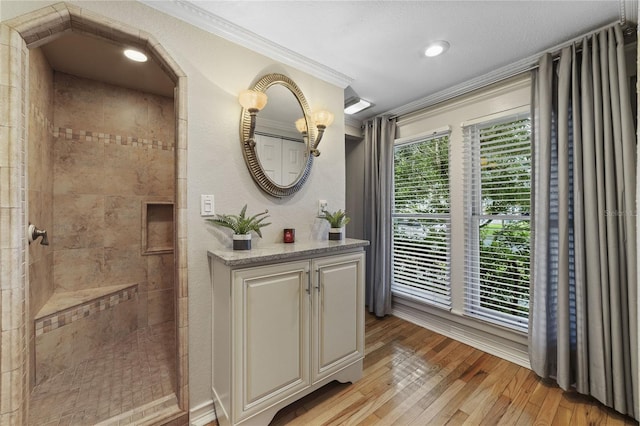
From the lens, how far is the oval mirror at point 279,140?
5.80 ft

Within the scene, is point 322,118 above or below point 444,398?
above

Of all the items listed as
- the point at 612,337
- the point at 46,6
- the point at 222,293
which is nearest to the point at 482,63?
the point at 612,337

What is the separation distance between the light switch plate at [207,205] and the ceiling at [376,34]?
1.05m

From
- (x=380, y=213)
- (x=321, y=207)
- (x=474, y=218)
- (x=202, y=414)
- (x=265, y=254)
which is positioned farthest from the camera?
(x=380, y=213)

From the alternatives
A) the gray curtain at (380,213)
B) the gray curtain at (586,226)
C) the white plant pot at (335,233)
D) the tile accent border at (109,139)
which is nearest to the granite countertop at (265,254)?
the white plant pot at (335,233)

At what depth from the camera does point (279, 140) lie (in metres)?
1.90

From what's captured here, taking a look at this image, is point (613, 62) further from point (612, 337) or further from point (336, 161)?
point (336, 161)

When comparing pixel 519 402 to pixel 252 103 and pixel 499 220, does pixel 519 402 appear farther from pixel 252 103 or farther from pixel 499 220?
pixel 252 103

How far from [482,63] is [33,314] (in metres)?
3.73

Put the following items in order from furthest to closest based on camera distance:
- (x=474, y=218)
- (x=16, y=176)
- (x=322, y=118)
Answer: (x=474, y=218) → (x=322, y=118) → (x=16, y=176)

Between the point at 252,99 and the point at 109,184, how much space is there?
5.88 feet

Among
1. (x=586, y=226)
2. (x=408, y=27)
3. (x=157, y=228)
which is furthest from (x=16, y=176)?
(x=586, y=226)

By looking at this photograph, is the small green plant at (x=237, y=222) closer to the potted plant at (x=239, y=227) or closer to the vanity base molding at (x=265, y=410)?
the potted plant at (x=239, y=227)

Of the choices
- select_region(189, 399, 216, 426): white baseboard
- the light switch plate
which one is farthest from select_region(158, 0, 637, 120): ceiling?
select_region(189, 399, 216, 426): white baseboard
